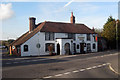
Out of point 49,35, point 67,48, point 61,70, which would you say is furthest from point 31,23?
point 61,70

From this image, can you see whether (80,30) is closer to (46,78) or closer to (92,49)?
(92,49)

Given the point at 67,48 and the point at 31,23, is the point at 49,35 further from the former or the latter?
the point at 31,23

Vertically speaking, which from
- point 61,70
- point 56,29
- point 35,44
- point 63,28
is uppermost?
point 63,28

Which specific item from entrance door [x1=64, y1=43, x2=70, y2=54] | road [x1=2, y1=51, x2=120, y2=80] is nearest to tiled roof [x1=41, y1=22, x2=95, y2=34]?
entrance door [x1=64, y1=43, x2=70, y2=54]

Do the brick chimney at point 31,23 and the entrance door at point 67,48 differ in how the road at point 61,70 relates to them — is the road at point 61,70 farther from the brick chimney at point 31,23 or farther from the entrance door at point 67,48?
the brick chimney at point 31,23

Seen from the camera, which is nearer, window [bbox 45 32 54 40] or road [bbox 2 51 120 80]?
road [bbox 2 51 120 80]

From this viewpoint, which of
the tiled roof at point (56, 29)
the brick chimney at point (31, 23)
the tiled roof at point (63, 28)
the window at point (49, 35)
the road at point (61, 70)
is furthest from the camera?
the brick chimney at point (31, 23)

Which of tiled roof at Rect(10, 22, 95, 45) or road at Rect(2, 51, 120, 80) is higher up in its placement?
tiled roof at Rect(10, 22, 95, 45)

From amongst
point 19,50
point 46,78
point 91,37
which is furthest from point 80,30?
point 46,78

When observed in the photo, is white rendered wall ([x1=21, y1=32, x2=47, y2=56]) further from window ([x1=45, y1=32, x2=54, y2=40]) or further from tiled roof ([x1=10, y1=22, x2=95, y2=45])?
tiled roof ([x1=10, y1=22, x2=95, y2=45])

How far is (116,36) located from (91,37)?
35.6 ft

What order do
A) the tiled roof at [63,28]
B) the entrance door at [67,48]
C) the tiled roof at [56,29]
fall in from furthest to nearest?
the tiled roof at [63,28] → the tiled roof at [56,29] → the entrance door at [67,48]

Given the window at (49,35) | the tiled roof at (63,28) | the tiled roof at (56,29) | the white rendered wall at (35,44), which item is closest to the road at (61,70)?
the white rendered wall at (35,44)

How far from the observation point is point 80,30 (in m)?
37.0
